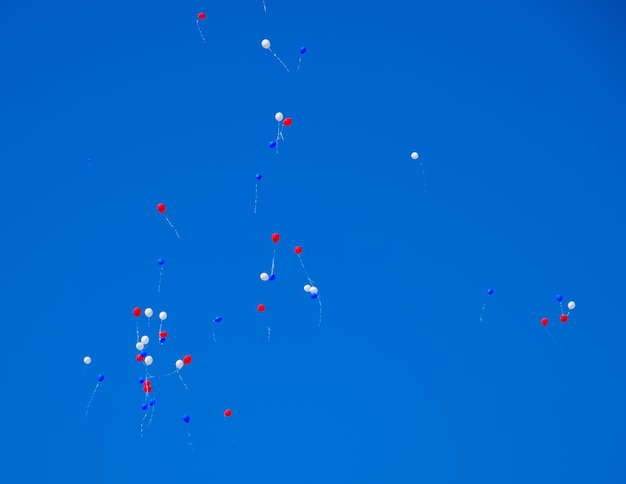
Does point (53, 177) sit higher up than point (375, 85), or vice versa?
point (375, 85)

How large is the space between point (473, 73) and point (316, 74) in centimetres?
59

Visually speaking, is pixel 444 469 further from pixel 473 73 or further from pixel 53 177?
pixel 53 177

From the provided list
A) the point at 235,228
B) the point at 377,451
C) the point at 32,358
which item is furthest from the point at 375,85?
the point at 32,358

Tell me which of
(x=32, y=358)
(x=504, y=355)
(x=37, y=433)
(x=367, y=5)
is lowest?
(x=37, y=433)

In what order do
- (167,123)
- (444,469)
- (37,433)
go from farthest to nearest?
(444,469) < (167,123) < (37,433)

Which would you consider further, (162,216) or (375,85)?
(375,85)

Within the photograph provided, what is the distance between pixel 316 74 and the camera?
2.83 meters

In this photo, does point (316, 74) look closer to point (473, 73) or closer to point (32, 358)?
point (473, 73)

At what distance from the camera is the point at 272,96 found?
2.78 meters

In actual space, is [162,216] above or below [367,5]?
below

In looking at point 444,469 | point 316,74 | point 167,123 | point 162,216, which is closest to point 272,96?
point 316,74

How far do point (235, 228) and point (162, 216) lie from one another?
23 cm

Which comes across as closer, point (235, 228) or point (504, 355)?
point (235, 228)

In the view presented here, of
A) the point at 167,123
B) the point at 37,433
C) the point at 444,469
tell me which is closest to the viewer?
the point at 37,433
